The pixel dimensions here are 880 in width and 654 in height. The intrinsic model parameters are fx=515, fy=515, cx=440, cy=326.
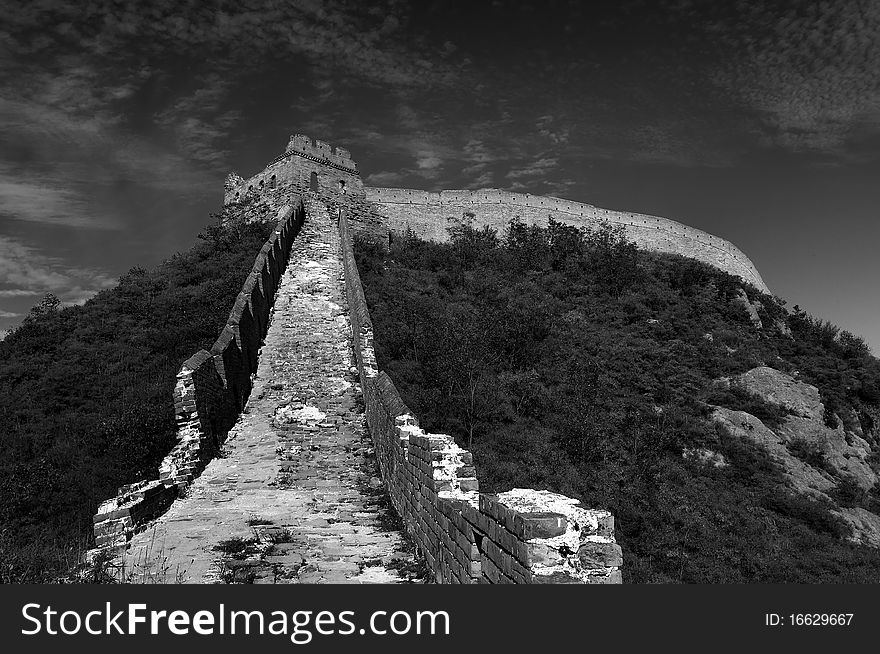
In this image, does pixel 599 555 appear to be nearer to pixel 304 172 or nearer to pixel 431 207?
pixel 304 172

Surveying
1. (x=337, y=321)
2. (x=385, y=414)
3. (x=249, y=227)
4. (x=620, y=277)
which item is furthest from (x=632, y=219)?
(x=385, y=414)

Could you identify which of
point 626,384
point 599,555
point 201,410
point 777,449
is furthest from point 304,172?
point 599,555

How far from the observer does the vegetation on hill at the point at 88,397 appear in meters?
7.54

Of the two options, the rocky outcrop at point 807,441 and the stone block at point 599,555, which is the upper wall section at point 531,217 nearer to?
the rocky outcrop at point 807,441

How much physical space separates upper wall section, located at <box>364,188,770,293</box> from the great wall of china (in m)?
17.0

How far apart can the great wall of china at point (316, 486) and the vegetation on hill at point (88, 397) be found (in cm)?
118

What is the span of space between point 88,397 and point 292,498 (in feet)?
25.1

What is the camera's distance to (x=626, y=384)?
703 inches

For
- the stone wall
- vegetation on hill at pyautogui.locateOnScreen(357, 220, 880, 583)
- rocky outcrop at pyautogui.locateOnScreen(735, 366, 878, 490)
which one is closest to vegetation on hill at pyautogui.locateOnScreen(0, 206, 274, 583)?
the stone wall

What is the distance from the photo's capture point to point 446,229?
35.0 meters

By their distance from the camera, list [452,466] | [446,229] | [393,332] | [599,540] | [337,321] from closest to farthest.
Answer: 1. [599,540]
2. [452,466]
3. [337,321]
4. [393,332]
5. [446,229]

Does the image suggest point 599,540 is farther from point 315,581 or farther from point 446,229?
point 446,229

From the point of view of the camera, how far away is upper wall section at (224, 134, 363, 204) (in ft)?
88.4

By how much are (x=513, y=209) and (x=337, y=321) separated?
2447 cm
